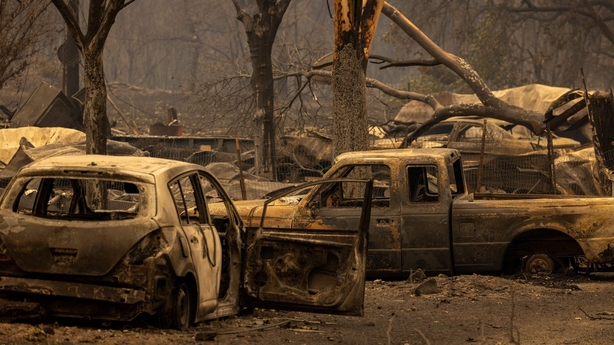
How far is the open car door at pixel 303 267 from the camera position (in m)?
8.59

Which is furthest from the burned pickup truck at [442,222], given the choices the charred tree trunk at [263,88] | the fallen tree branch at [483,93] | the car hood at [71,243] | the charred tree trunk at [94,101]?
the charred tree trunk at [263,88]

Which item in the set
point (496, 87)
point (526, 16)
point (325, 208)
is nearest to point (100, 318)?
point (325, 208)

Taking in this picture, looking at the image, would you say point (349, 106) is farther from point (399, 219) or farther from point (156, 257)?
point (156, 257)

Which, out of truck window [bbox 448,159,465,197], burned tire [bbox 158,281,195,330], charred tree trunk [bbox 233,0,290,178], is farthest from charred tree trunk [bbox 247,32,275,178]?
burned tire [bbox 158,281,195,330]

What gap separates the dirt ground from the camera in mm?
7395

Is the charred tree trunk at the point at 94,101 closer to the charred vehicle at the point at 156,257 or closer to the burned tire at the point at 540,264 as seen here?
the charred vehicle at the point at 156,257

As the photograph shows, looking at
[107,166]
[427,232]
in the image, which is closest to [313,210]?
[427,232]

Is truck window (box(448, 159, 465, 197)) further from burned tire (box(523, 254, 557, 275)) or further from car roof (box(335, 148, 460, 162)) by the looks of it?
burned tire (box(523, 254, 557, 275))

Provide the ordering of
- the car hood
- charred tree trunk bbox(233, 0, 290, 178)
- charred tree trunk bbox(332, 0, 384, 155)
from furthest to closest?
1. charred tree trunk bbox(233, 0, 290, 178)
2. charred tree trunk bbox(332, 0, 384, 155)
3. the car hood

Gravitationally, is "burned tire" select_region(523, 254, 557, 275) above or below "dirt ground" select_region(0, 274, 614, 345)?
above

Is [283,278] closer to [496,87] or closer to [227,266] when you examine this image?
[227,266]

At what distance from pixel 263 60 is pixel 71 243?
19576mm

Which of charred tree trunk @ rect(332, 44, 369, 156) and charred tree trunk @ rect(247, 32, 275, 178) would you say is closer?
charred tree trunk @ rect(332, 44, 369, 156)

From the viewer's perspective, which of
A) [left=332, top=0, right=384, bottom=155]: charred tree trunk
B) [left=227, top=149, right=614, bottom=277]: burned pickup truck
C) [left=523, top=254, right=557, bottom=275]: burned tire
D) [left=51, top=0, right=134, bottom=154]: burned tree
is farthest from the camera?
[left=332, top=0, right=384, bottom=155]: charred tree trunk
